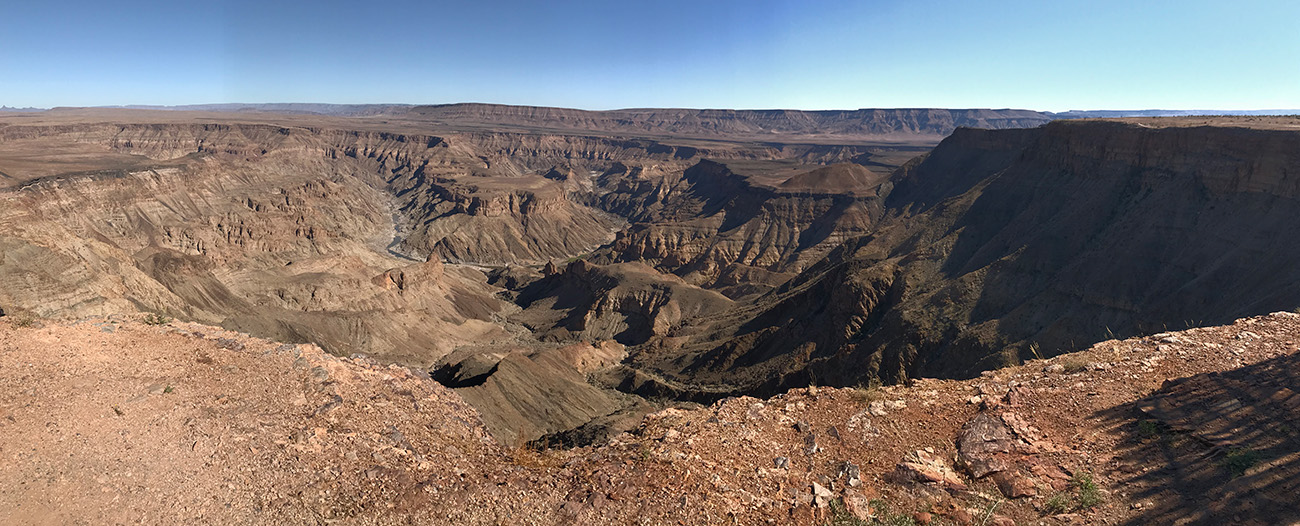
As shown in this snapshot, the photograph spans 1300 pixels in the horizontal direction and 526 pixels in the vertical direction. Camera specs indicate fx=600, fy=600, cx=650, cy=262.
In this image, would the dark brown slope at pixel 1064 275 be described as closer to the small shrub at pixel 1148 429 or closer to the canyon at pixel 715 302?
the canyon at pixel 715 302

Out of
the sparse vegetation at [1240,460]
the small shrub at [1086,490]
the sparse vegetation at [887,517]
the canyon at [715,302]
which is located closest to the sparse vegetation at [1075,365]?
the canyon at [715,302]

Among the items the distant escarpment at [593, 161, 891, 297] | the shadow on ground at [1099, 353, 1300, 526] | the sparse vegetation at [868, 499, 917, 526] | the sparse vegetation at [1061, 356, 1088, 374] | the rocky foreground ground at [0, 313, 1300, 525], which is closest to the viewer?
the shadow on ground at [1099, 353, 1300, 526]

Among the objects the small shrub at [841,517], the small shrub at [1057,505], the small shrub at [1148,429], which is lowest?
the small shrub at [841,517]

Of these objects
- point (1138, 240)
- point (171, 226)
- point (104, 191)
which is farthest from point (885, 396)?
point (104, 191)

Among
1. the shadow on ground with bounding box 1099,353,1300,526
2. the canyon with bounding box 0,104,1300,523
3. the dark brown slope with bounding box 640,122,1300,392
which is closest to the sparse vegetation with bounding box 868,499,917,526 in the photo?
the canyon with bounding box 0,104,1300,523

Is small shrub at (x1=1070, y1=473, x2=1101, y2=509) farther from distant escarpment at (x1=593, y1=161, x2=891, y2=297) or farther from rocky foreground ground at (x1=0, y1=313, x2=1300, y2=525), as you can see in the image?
distant escarpment at (x1=593, y1=161, x2=891, y2=297)

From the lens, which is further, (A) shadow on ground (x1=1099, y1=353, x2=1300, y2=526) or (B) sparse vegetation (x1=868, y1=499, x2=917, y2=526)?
(B) sparse vegetation (x1=868, y1=499, x2=917, y2=526)
